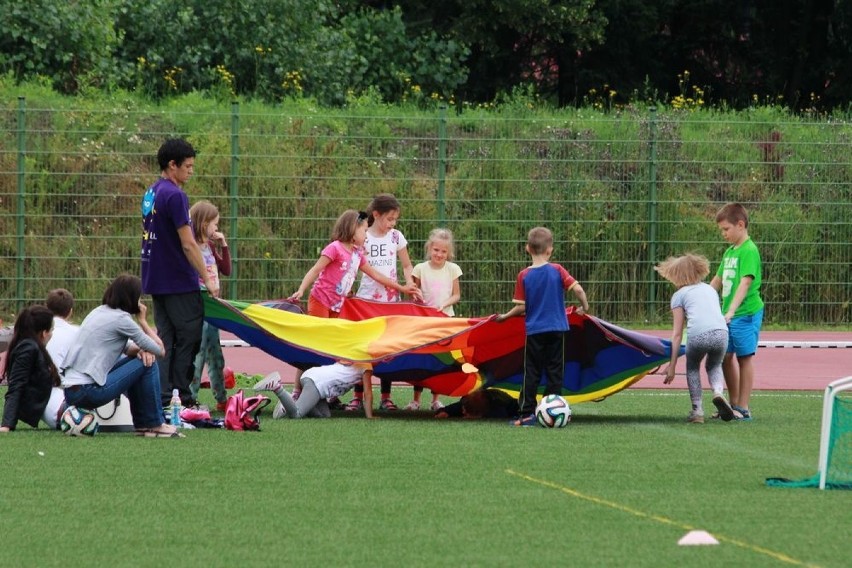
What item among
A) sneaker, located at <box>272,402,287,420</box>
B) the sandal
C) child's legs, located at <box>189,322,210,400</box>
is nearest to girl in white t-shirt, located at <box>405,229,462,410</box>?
sneaker, located at <box>272,402,287,420</box>

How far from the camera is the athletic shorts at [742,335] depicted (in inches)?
448

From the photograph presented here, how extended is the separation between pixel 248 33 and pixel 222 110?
20.1 feet

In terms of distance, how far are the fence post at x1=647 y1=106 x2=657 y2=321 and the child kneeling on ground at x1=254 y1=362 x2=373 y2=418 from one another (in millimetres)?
10088

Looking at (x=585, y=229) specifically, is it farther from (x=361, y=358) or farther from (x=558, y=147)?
(x=361, y=358)

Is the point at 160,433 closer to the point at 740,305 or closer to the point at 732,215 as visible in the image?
the point at 740,305

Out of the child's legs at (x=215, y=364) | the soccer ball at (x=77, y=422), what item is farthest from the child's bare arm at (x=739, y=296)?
the soccer ball at (x=77, y=422)

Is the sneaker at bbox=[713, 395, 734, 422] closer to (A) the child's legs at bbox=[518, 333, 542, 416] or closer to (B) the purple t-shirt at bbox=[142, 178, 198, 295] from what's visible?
(A) the child's legs at bbox=[518, 333, 542, 416]

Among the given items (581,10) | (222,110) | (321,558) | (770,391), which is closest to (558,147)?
(222,110)

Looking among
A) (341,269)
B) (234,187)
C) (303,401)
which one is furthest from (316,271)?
(234,187)

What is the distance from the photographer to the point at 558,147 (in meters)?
20.7

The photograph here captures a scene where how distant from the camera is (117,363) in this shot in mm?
9758

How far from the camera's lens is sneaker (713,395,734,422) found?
1078 cm

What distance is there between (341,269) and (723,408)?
309 cm

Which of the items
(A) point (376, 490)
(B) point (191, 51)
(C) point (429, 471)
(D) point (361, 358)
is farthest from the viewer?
(B) point (191, 51)
